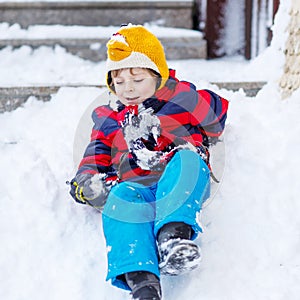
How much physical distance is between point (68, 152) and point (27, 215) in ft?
1.34

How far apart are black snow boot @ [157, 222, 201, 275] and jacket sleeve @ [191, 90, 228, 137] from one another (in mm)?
499

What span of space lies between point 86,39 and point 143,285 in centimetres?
224

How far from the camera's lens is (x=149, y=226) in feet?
5.00

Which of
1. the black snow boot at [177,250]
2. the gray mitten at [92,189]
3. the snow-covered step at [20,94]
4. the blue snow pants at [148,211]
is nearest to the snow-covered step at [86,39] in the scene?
the snow-covered step at [20,94]

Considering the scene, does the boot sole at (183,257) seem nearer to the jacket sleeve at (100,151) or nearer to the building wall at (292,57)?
the jacket sleeve at (100,151)

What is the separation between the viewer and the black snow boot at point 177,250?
4.58ft

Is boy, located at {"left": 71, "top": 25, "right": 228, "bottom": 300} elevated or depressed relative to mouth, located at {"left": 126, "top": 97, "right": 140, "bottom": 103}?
depressed

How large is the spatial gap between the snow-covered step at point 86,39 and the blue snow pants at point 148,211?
183 centimetres

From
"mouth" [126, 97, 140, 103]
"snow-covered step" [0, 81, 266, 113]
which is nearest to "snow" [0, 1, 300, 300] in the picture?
"snow-covered step" [0, 81, 266, 113]

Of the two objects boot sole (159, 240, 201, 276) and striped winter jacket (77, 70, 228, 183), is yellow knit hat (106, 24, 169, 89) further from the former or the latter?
boot sole (159, 240, 201, 276)

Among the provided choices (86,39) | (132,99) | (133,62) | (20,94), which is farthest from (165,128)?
(86,39)

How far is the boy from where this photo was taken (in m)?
1.44

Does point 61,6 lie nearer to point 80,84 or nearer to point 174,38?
point 174,38

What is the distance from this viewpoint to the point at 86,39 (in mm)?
3314
